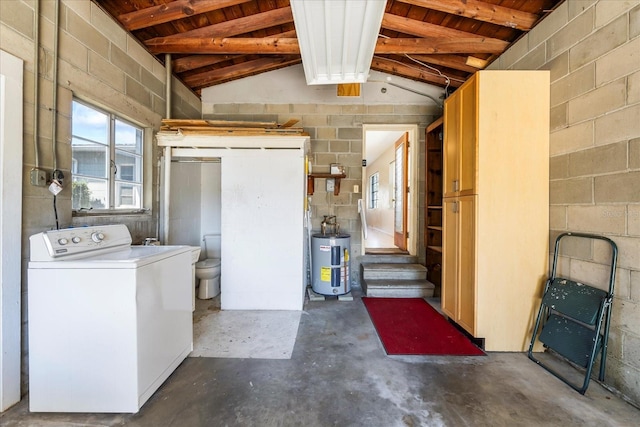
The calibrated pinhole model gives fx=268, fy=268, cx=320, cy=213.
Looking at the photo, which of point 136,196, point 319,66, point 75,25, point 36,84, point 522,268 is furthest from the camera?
point 136,196

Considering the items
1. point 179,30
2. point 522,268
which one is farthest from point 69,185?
point 522,268

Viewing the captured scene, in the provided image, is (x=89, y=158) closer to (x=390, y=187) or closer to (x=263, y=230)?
(x=263, y=230)

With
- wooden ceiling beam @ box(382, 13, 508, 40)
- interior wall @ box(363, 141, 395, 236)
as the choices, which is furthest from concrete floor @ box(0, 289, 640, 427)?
interior wall @ box(363, 141, 395, 236)

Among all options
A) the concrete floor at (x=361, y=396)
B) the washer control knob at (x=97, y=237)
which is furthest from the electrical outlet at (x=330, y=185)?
the washer control knob at (x=97, y=237)

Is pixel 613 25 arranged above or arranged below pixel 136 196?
above

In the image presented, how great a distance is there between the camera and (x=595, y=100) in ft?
6.11

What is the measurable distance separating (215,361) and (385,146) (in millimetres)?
6551

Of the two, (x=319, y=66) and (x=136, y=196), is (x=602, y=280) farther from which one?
(x=136, y=196)

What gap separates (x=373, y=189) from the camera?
9.78m

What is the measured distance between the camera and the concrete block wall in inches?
64.9

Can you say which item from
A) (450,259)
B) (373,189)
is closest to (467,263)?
(450,259)

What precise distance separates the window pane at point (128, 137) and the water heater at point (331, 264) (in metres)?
2.20

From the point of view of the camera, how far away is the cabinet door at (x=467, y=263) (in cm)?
229

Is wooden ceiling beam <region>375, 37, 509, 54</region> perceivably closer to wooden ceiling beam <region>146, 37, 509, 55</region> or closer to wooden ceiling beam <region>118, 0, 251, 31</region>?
wooden ceiling beam <region>146, 37, 509, 55</region>
